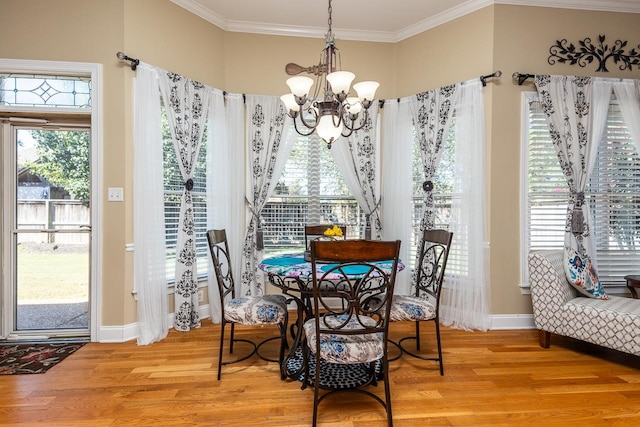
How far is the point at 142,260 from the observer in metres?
3.05

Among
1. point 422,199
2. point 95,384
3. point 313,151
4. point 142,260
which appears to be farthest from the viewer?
point 313,151

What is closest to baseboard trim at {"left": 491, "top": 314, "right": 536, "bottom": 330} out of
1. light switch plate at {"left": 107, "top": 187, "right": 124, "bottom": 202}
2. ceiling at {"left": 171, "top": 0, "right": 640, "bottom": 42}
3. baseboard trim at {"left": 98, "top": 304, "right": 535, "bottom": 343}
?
baseboard trim at {"left": 98, "top": 304, "right": 535, "bottom": 343}

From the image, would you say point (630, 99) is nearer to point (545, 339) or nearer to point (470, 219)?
point (470, 219)

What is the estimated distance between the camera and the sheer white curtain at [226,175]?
3695mm

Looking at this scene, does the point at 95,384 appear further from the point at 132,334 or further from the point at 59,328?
the point at 59,328

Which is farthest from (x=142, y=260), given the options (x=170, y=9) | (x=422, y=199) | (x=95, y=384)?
(x=422, y=199)

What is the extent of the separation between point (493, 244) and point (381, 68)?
238 centimetres

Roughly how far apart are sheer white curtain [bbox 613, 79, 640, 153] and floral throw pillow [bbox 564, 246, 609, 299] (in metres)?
1.57

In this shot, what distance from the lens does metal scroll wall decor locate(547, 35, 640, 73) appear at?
134 inches

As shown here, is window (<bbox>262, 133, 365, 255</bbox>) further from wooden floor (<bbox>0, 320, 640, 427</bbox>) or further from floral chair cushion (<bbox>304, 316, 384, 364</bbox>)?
floral chair cushion (<bbox>304, 316, 384, 364</bbox>)

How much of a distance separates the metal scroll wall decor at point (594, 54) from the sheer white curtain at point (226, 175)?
330 centimetres

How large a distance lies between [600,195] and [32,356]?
5.34 metres

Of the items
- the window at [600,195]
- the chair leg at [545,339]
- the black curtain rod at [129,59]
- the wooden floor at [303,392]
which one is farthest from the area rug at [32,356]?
the window at [600,195]

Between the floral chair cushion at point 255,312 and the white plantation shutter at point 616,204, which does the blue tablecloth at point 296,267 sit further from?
the white plantation shutter at point 616,204
